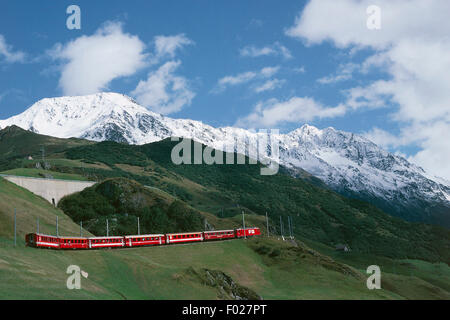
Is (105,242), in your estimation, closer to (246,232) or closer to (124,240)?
(124,240)

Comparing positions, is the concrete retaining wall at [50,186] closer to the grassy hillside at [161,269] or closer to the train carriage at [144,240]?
the grassy hillside at [161,269]

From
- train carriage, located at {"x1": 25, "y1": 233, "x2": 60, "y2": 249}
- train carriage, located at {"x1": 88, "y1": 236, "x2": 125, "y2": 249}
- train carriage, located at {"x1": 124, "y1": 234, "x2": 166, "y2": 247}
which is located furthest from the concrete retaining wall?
train carriage, located at {"x1": 25, "y1": 233, "x2": 60, "y2": 249}

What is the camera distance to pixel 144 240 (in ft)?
305

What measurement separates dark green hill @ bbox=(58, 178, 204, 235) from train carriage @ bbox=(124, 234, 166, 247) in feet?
130

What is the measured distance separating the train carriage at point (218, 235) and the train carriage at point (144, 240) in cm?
985

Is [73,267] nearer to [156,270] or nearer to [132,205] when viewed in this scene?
[156,270]

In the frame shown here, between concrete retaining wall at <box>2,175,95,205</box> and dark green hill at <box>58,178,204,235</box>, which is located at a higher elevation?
concrete retaining wall at <box>2,175,95,205</box>

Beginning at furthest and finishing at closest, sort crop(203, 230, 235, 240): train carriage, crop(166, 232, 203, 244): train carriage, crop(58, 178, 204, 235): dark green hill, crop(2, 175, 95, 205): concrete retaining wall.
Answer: crop(58, 178, 204, 235): dark green hill < crop(2, 175, 95, 205): concrete retaining wall < crop(203, 230, 235, 240): train carriage < crop(166, 232, 203, 244): train carriage

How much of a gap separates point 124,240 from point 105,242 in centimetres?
432

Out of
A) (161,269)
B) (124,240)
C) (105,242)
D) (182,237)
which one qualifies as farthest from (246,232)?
(161,269)

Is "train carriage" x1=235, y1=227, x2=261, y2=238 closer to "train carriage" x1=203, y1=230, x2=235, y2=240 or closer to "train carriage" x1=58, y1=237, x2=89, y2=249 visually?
"train carriage" x1=203, y1=230, x2=235, y2=240

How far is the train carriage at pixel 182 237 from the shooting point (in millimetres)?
96438

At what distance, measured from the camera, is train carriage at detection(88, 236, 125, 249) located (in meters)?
85.0
